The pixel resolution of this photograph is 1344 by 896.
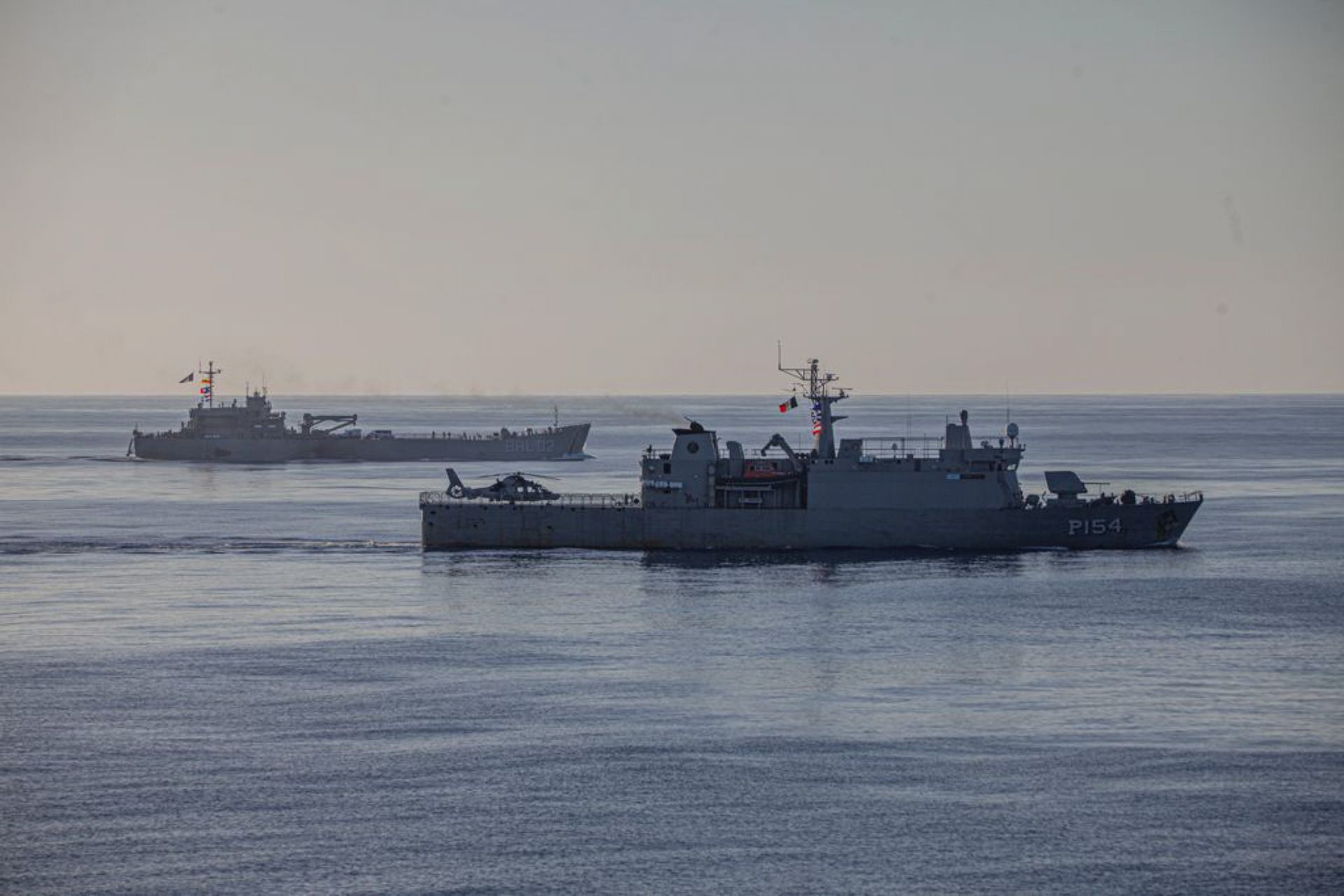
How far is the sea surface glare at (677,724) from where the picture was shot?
3653cm

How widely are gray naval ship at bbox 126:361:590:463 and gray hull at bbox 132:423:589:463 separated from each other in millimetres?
85

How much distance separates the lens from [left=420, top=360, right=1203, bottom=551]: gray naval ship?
86.6 metres

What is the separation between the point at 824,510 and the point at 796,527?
1953mm

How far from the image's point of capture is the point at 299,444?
192 m

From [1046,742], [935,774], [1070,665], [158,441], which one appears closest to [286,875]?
[935,774]

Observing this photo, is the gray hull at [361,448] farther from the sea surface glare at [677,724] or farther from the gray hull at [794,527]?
the sea surface glare at [677,724]

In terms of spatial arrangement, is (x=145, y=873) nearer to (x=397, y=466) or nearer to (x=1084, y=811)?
(x=1084, y=811)

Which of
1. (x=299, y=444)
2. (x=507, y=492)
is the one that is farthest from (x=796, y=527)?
(x=299, y=444)

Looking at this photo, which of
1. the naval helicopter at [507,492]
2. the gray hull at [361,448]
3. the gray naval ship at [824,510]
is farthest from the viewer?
the gray hull at [361,448]

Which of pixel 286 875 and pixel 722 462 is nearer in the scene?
pixel 286 875

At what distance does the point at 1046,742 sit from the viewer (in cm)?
4581

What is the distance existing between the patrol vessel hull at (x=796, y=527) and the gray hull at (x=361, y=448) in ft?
323

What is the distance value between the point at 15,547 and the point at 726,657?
Answer: 55.8 m

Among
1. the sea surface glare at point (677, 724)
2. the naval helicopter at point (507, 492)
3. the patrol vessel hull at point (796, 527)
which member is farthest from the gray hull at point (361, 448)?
the sea surface glare at point (677, 724)
